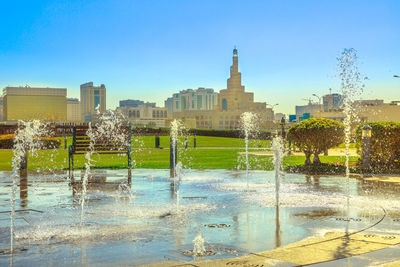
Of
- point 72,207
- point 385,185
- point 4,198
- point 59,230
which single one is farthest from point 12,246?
point 385,185

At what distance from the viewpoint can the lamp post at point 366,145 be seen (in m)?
15.4

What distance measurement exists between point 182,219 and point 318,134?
10.5 metres

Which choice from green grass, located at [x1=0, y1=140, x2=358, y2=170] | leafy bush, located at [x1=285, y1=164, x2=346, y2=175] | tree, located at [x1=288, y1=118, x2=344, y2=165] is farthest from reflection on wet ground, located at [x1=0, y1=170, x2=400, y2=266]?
green grass, located at [x1=0, y1=140, x2=358, y2=170]

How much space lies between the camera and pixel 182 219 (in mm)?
7566

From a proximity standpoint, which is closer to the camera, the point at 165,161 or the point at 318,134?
A: the point at 318,134

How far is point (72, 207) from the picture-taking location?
8.74m

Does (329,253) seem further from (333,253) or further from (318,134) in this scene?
(318,134)

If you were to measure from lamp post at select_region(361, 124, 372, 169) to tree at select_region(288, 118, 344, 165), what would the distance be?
107 cm

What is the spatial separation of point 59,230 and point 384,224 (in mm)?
4803

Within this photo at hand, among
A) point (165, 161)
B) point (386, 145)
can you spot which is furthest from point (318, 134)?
point (165, 161)

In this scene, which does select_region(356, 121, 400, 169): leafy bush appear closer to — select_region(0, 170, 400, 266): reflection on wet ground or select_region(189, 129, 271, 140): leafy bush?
select_region(0, 170, 400, 266): reflection on wet ground

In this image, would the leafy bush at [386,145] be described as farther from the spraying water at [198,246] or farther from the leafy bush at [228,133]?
the leafy bush at [228,133]

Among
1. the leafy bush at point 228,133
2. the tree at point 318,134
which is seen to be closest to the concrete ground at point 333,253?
the tree at point 318,134

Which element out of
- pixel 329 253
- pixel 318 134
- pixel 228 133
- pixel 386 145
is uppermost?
pixel 228 133
